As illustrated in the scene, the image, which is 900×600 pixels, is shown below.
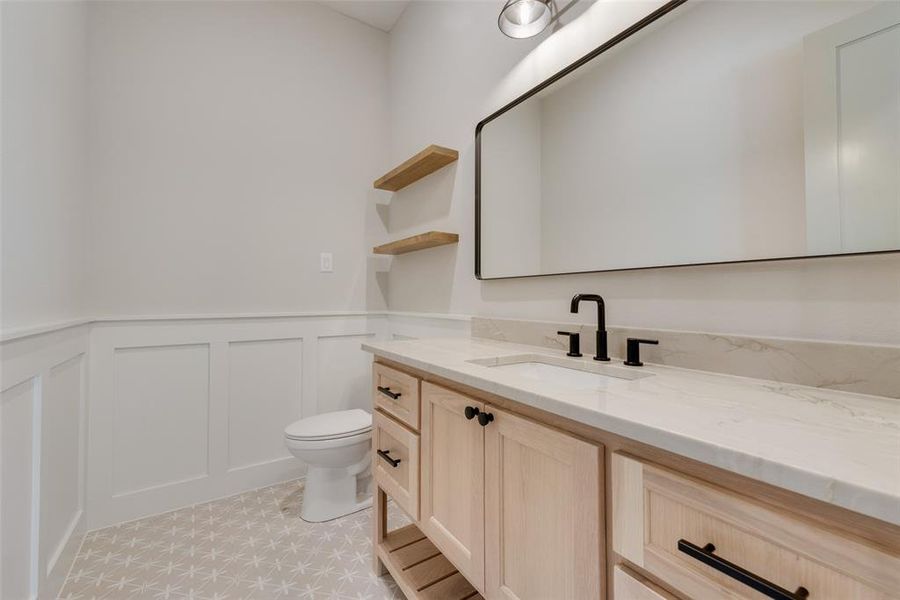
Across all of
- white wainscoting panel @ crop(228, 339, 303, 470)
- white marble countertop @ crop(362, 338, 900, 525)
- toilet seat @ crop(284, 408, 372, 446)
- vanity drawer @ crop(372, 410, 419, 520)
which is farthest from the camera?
white wainscoting panel @ crop(228, 339, 303, 470)

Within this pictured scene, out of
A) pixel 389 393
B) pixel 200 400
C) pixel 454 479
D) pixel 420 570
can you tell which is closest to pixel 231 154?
pixel 200 400

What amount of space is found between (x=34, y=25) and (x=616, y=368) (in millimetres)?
1894

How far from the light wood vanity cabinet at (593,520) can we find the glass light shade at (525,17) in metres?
1.23

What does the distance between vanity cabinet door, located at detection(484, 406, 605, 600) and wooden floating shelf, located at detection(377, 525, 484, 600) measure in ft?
1.41

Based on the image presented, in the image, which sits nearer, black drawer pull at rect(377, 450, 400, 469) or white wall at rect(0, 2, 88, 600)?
white wall at rect(0, 2, 88, 600)

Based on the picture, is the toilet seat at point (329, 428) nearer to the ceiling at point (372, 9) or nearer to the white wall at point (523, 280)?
the white wall at point (523, 280)

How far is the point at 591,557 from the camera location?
2.06ft

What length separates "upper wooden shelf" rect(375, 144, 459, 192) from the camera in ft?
5.90

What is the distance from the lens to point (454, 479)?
975 millimetres

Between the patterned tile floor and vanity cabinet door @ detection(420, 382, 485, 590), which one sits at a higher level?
vanity cabinet door @ detection(420, 382, 485, 590)

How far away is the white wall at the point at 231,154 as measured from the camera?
1.72 meters

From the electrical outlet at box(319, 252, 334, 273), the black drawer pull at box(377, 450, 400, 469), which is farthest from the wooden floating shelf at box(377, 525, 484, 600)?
the electrical outlet at box(319, 252, 334, 273)

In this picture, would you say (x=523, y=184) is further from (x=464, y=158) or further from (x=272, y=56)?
(x=272, y=56)

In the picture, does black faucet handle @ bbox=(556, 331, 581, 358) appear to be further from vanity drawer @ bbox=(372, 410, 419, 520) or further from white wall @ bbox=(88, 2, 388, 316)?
white wall @ bbox=(88, 2, 388, 316)
